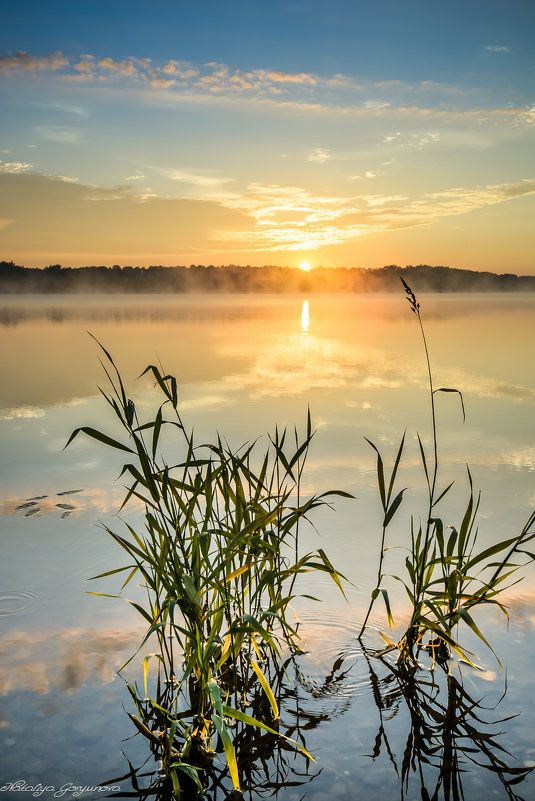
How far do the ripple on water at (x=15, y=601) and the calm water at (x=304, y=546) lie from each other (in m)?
0.01

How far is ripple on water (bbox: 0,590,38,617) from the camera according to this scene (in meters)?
3.03

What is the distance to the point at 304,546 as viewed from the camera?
12.1 ft

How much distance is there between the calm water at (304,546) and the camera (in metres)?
2.14

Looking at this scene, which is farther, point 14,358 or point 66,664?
point 14,358

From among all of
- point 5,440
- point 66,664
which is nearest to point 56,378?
point 5,440

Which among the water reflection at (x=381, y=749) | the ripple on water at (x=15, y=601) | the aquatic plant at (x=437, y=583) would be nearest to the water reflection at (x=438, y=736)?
the water reflection at (x=381, y=749)

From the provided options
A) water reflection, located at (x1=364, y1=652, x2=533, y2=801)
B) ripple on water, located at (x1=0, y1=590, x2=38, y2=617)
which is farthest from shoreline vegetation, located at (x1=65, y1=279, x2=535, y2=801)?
ripple on water, located at (x1=0, y1=590, x2=38, y2=617)

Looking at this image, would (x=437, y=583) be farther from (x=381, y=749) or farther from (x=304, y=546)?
(x=304, y=546)

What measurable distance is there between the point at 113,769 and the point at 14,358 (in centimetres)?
1138

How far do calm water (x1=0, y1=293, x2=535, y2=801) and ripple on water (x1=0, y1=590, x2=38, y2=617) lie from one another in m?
0.01

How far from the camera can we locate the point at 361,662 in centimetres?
258

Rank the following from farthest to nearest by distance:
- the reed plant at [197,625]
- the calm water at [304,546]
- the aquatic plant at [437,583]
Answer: the aquatic plant at [437,583] < the calm water at [304,546] < the reed plant at [197,625]

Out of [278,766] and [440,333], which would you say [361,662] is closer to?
[278,766]

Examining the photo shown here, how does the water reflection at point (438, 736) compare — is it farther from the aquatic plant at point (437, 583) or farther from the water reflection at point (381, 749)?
the aquatic plant at point (437, 583)
